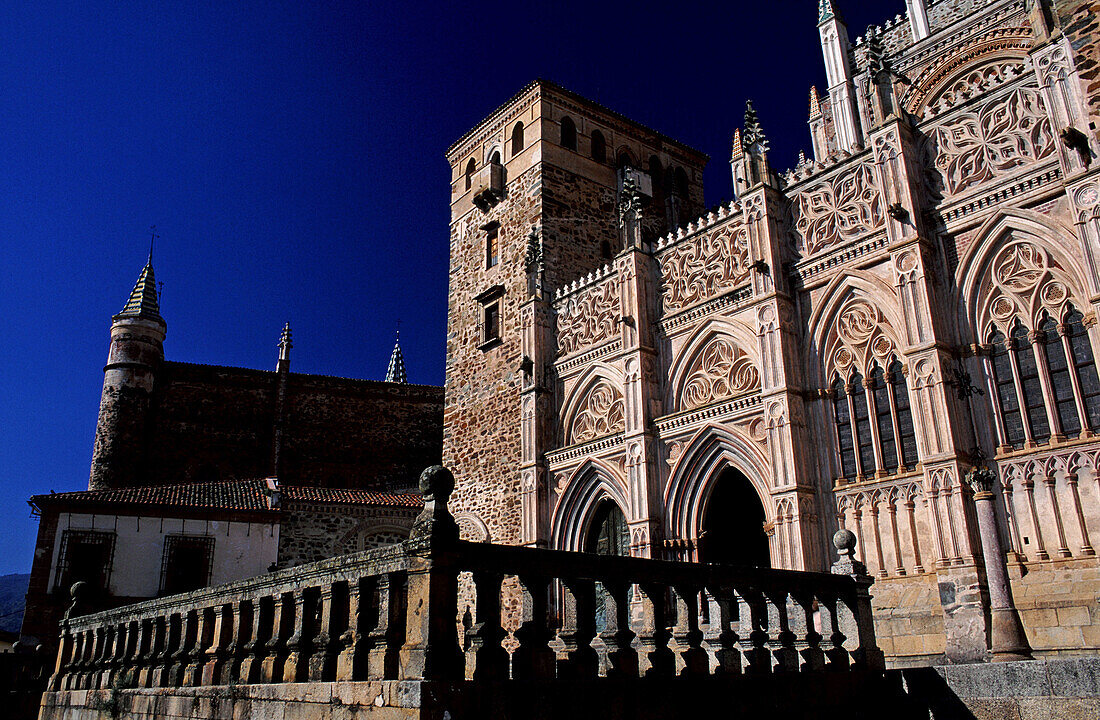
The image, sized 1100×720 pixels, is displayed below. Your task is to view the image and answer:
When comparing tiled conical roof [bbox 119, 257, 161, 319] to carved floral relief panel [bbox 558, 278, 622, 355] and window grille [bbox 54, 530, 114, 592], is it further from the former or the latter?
carved floral relief panel [bbox 558, 278, 622, 355]

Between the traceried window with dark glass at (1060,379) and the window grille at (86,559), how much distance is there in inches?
937

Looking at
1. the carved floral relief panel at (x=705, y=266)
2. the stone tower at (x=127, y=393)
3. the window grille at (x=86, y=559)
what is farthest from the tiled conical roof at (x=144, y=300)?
the carved floral relief panel at (x=705, y=266)

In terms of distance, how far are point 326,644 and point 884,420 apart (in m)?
10.7

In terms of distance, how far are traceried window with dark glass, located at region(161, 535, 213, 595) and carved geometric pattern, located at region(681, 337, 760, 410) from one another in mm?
15652

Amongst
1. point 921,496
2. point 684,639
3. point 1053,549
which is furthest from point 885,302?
point 684,639

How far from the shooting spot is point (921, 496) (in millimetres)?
12688

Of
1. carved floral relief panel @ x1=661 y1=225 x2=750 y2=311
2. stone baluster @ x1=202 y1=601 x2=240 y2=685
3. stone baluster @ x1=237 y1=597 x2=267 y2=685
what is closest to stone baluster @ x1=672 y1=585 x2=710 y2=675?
stone baluster @ x1=237 y1=597 x2=267 y2=685

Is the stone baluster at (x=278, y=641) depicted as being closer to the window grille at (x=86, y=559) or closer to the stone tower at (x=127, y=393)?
the window grille at (x=86, y=559)

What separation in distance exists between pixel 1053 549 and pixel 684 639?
7316 millimetres

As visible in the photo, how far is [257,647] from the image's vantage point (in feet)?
21.2

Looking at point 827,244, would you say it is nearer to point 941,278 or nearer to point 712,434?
point 941,278

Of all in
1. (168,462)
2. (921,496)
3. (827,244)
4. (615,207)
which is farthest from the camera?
(168,462)

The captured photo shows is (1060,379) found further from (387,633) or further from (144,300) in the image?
(144,300)

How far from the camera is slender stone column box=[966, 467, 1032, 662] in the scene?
8.43 m
